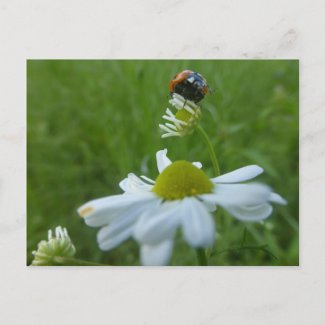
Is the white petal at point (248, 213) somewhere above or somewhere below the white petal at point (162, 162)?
below

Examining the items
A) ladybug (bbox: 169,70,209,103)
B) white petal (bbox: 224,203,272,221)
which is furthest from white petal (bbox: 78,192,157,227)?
ladybug (bbox: 169,70,209,103)

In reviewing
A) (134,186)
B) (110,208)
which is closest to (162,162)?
(134,186)

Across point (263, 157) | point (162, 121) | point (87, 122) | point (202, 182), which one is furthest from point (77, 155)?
point (202, 182)

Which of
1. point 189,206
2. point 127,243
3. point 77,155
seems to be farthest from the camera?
point 77,155

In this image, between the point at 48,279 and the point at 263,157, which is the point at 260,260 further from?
the point at 48,279

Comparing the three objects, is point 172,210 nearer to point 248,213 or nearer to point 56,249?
point 248,213

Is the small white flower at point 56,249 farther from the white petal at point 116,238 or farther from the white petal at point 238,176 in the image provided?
the white petal at point 238,176

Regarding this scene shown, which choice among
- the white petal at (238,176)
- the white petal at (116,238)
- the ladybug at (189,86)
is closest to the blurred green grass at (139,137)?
the ladybug at (189,86)
